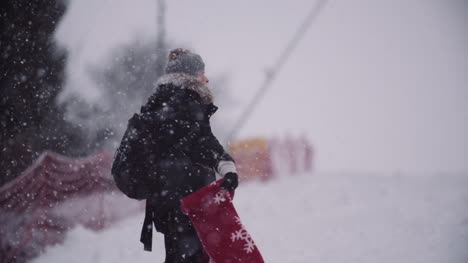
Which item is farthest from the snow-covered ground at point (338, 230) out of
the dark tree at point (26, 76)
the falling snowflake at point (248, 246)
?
the dark tree at point (26, 76)

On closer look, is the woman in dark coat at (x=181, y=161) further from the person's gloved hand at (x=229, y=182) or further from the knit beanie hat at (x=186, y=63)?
the knit beanie hat at (x=186, y=63)

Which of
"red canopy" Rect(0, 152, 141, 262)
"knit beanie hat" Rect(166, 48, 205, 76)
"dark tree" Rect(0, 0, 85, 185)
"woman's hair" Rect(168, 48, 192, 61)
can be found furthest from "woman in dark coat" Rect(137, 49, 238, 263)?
"dark tree" Rect(0, 0, 85, 185)

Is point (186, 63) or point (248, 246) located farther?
point (186, 63)

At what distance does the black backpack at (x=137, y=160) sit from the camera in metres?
1.97

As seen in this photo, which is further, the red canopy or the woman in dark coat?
the red canopy

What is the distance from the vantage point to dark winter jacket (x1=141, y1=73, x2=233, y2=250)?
2.04m

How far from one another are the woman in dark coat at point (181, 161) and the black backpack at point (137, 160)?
4 cm

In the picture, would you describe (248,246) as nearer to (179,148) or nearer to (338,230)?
(179,148)

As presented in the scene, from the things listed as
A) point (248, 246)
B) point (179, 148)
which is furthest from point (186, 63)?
point (248, 246)

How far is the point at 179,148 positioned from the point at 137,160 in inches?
9.9

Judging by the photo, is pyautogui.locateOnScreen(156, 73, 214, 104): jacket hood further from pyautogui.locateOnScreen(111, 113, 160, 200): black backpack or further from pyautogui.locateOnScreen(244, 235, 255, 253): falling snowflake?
pyautogui.locateOnScreen(244, 235, 255, 253): falling snowflake

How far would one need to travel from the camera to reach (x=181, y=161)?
2074 mm

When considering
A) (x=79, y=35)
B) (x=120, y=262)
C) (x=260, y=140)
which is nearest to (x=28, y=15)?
(x=79, y=35)

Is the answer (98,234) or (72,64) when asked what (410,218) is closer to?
(98,234)
